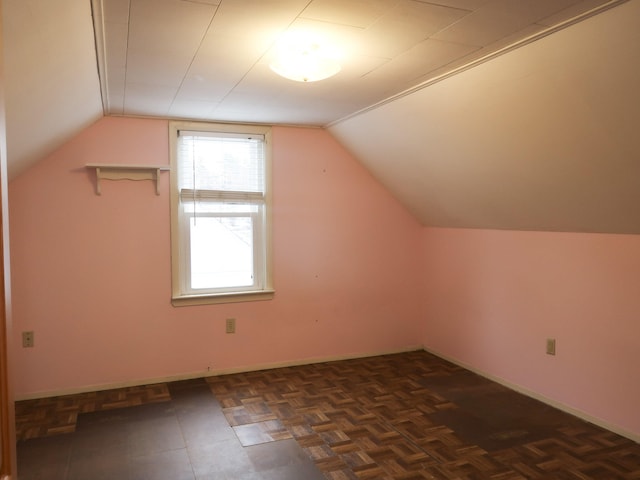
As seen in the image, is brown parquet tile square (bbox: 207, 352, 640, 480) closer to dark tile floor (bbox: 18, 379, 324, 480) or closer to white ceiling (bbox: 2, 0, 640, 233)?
A: dark tile floor (bbox: 18, 379, 324, 480)

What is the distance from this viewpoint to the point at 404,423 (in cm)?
307

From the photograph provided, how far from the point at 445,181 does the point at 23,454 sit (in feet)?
10.3

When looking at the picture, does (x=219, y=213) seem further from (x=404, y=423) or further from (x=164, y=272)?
(x=404, y=423)

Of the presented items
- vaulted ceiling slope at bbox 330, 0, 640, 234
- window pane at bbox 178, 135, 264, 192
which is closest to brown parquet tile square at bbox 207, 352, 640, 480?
vaulted ceiling slope at bbox 330, 0, 640, 234

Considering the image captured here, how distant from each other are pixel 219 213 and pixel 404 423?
2129 millimetres

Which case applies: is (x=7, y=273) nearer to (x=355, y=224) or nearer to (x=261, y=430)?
(x=261, y=430)

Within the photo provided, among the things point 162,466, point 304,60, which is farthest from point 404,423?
point 304,60

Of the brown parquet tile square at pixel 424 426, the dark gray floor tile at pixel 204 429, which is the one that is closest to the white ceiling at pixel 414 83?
the brown parquet tile square at pixel 424 426

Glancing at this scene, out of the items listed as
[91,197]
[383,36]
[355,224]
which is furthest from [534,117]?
[91,197]

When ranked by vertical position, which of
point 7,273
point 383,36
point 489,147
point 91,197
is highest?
point 383,36

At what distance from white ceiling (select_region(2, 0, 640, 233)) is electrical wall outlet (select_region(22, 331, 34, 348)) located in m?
1.26

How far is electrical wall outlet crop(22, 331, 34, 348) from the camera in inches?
135

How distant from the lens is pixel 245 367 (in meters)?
4.09

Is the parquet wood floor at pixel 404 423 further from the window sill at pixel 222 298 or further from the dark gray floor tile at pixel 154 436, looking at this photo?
the window sill at pixel 222 298
